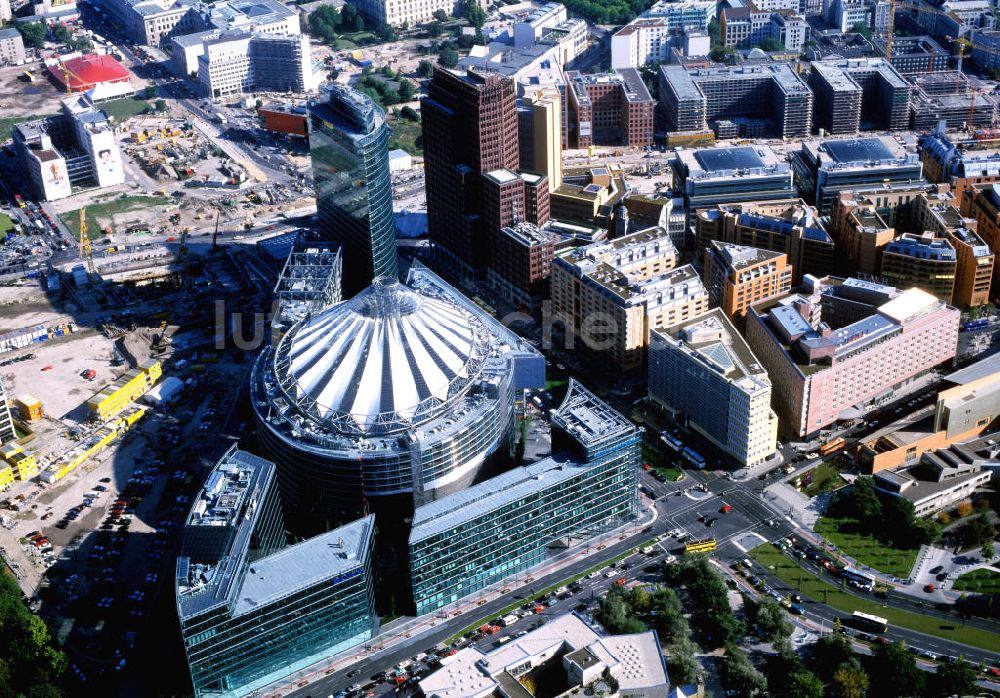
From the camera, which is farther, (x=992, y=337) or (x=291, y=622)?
(x=992, y=337)

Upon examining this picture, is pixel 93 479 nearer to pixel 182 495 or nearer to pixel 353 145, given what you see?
pixel 182 495

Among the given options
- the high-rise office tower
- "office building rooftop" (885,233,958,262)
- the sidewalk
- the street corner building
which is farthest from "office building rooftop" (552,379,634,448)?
"office building rooftop" (885,233,958,262)

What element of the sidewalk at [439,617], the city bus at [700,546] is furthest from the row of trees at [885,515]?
the sidewalk at [439,617]

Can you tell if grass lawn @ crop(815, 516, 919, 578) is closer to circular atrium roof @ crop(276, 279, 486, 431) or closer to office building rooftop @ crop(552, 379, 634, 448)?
office building rooftop @ crop(552, 379, 634, 448)

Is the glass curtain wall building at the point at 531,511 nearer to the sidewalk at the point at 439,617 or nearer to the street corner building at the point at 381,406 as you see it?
the sidewalk at the point at 439,617

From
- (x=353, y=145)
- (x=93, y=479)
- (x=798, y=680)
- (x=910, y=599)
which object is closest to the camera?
(x=798, y=680)

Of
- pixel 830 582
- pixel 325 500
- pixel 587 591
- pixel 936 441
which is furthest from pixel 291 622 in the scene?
pixel 936 441
